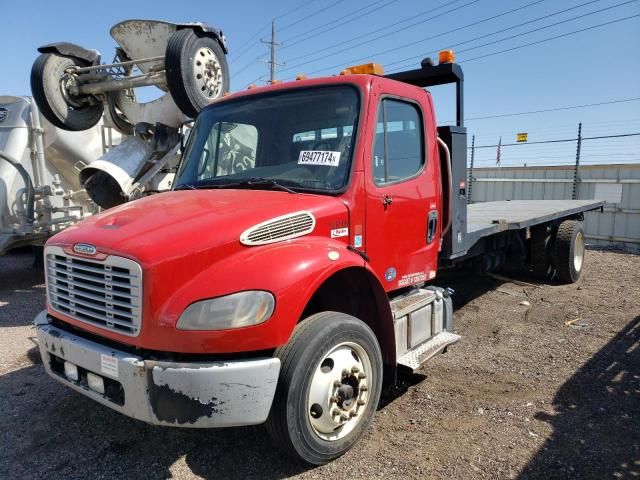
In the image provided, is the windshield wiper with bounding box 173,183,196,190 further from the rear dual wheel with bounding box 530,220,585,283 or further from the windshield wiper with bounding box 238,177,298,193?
the rear dual wheel with bounding box 530,220,585,283

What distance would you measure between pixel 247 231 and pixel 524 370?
3.11 metres

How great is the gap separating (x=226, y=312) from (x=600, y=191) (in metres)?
12.3

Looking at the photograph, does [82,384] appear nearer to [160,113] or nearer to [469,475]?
[469,475]

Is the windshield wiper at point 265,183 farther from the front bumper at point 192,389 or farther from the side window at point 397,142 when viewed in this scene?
the front bumper at point 192,389

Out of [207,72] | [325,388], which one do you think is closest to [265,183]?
[325,388]

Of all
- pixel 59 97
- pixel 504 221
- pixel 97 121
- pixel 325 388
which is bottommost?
pixel 325 388

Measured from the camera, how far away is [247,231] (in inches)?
108

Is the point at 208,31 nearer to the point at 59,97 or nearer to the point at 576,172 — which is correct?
the point at 59,97

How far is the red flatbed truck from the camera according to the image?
2469 mm

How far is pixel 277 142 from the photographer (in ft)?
11.8

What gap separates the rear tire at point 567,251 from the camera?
7.51 metres

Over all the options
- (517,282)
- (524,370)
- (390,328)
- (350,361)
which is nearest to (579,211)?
(517,282)

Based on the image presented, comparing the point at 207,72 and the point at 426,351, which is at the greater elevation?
the point at 207,72

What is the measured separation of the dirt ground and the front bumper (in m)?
0.62
